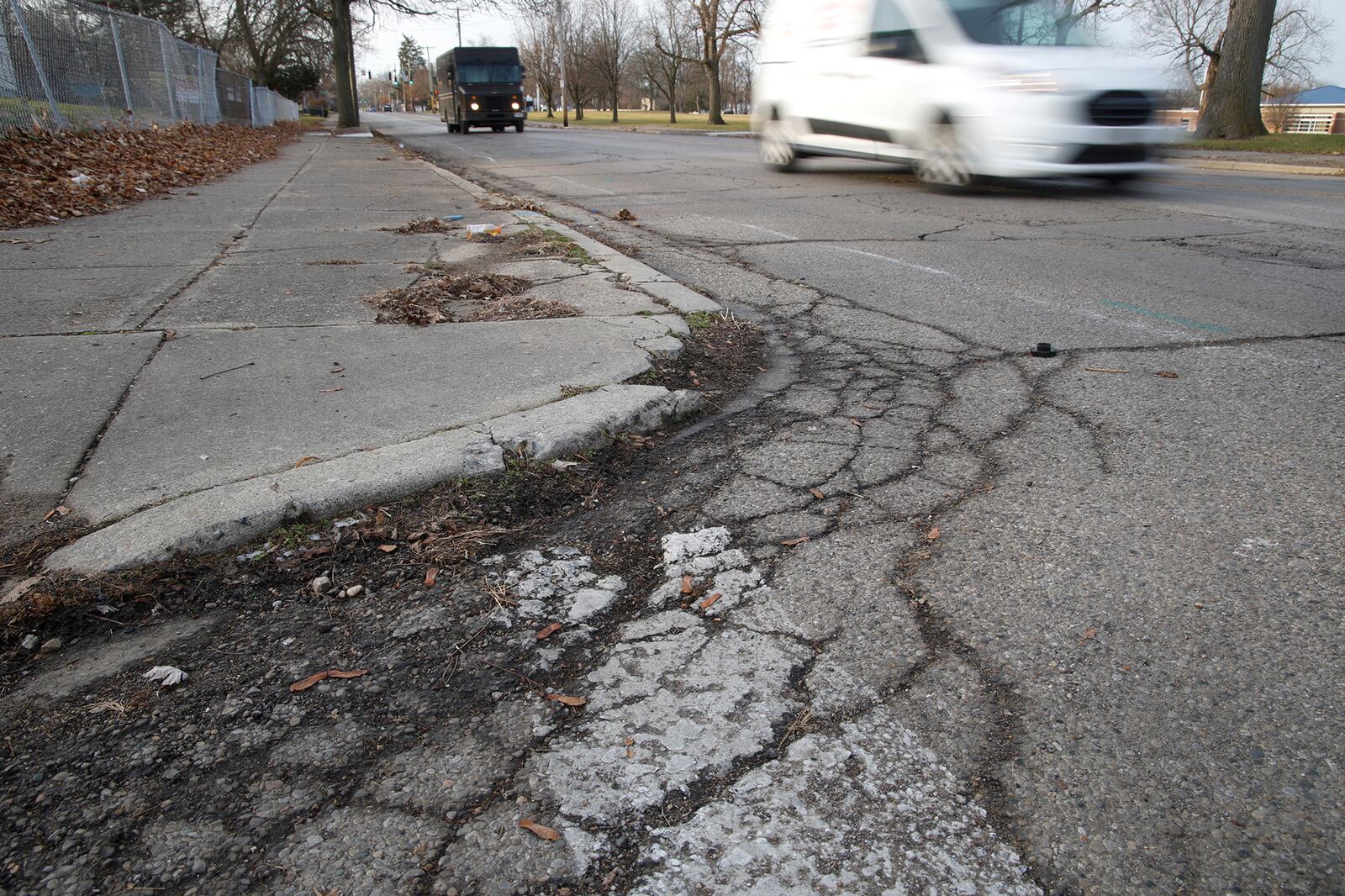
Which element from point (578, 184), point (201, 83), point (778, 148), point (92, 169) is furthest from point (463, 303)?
point (201, 83)

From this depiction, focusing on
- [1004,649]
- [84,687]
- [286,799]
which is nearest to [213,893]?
[286,799]

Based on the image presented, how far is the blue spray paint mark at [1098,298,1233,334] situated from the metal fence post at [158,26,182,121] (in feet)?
65.4

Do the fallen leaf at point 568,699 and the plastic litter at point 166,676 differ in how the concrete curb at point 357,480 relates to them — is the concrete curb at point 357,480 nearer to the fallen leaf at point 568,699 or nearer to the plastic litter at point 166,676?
the plastic litter at point 166,676

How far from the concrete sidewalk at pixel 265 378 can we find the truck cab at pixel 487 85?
24570 millimetres

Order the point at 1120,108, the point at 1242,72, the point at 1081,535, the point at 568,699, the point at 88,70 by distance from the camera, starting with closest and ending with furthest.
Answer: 1. the point at 568,699
2. the point at 1081,535
3. the point at 1120,108
4. the point at 88,70
5. the point at 1242,72

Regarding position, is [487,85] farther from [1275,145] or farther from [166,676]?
[166,676]

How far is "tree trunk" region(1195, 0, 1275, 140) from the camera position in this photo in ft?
64.4

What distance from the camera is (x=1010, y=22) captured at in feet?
29.1

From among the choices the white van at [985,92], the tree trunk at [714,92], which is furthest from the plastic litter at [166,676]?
the tree trunk at [714,92]

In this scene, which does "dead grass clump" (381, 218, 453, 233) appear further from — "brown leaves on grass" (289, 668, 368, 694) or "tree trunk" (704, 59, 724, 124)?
"tree trunk" (704, 59, 724, 124)

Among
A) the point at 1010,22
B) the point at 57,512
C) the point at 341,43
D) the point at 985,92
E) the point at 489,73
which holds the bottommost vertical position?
the point at 57,512

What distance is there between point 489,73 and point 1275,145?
77.2 feet

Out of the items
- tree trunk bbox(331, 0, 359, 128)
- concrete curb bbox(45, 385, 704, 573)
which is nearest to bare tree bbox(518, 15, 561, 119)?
tree trunk bbox(331, 0, 359, 128)

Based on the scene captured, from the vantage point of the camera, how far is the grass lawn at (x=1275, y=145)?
56.9ft
